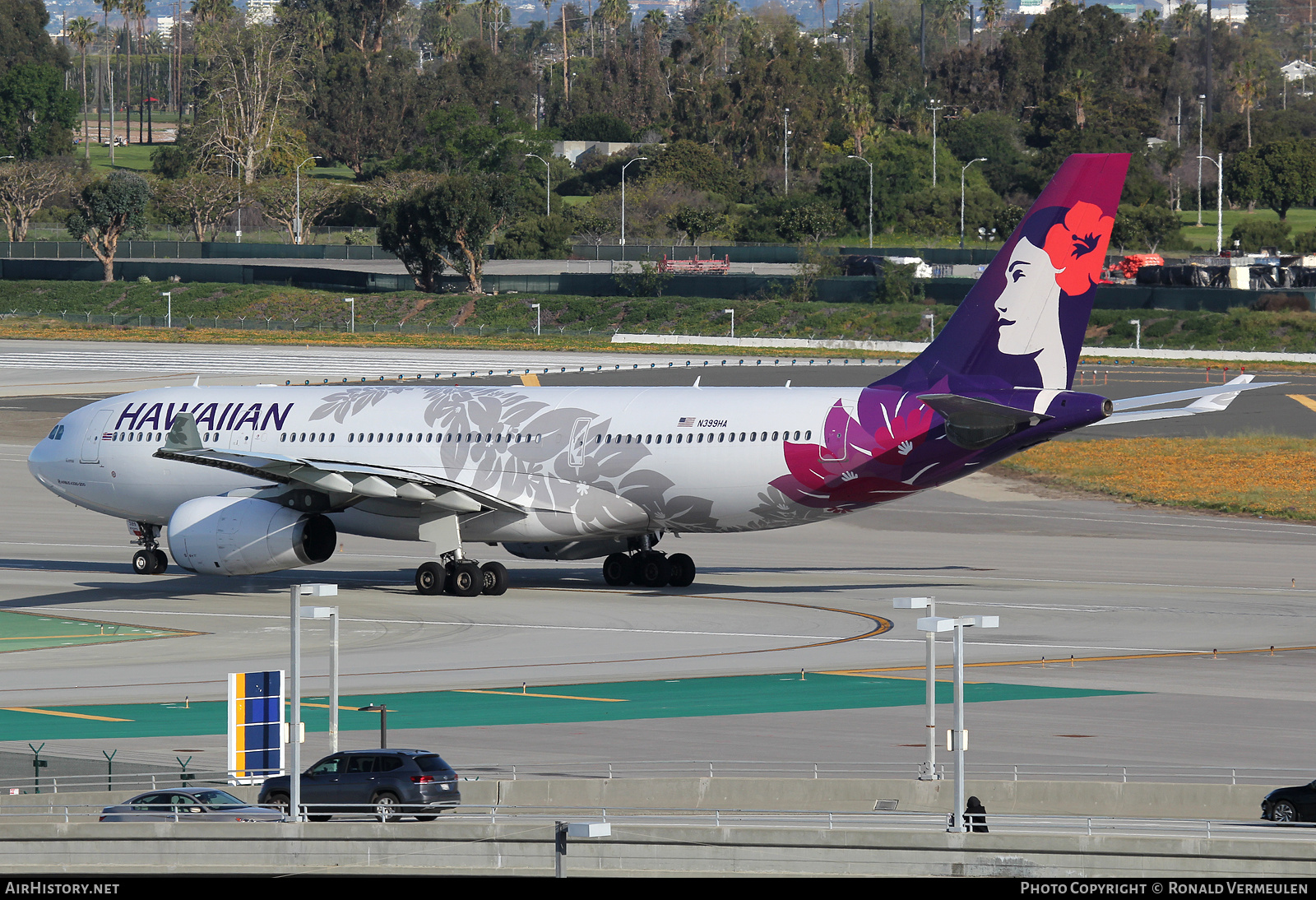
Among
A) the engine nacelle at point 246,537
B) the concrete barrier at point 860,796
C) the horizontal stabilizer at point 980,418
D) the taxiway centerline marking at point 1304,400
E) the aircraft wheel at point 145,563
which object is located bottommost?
the aircraft wheel at point 145,563

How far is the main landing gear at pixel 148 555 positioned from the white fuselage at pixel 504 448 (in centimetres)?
33

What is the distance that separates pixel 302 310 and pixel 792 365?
192ft

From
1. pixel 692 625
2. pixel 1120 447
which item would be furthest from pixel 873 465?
pixel 1120 447

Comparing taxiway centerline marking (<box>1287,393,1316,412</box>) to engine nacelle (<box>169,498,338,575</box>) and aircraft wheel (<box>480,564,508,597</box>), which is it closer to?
aircraft wheel (<box>480,564,508,597</box>)

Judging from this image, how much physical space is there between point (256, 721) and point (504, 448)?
19.4m

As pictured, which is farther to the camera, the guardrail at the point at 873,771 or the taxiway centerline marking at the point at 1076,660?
the taxiway centerline marking at the point at 1076,660

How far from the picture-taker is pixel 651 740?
25.9 m

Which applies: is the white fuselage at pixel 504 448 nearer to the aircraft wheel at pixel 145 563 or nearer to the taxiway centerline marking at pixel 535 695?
the aircraft wheel at pixel 145 563

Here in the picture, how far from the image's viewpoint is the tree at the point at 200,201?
179750 mm

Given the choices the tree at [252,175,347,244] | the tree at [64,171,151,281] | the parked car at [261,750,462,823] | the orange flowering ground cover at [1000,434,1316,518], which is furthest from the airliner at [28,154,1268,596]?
the tree at [252,175,347,244]

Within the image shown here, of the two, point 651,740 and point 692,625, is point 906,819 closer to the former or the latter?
point 651,740

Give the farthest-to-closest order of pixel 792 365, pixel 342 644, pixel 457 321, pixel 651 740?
pixel 457 321
pixel 792 365
pixel 342 644
pixel 651 740

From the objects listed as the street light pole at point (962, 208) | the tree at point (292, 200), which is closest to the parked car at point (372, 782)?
the street light pole at point (962, 208)

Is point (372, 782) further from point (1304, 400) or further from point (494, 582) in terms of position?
point (1304, 400)
